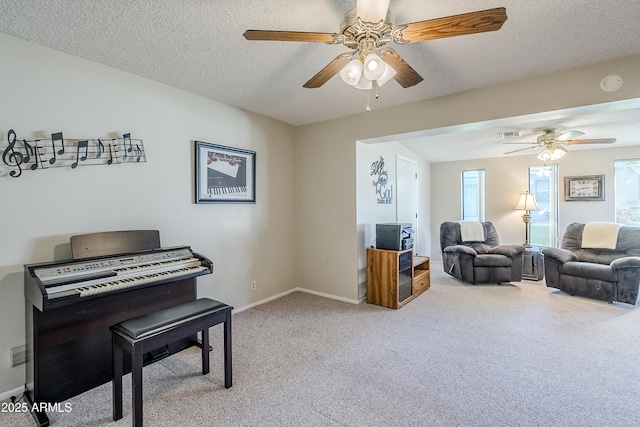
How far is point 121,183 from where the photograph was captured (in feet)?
7.93

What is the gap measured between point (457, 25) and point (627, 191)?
19.5 ft

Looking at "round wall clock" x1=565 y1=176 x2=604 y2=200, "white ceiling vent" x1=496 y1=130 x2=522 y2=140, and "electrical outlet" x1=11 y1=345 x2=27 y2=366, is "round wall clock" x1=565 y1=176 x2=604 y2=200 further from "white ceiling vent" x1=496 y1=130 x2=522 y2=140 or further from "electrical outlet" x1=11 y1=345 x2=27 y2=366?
"electrical outlet" x1=11 y1=345 x2=27 y2=366

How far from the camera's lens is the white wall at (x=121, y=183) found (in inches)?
75.7

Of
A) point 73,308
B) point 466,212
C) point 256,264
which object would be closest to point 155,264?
point 73,308

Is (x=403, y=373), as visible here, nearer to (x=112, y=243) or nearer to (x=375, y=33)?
(x=375, y=33)

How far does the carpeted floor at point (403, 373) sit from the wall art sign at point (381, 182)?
169cm

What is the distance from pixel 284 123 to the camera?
3961 millimetres

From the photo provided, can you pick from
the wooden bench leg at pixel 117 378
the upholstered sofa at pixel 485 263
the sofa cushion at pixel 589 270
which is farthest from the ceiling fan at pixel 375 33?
the sofa cushion at pixel 589 270

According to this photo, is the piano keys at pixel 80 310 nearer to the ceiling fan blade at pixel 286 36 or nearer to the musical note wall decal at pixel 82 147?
the musical note wall decal at pixel 82 147

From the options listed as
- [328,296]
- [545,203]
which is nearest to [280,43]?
[328,296]

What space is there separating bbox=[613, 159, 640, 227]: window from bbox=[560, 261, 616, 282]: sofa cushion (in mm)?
1947

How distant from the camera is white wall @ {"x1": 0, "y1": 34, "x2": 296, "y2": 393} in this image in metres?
1.92

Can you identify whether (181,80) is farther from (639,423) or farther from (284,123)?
(639,423)

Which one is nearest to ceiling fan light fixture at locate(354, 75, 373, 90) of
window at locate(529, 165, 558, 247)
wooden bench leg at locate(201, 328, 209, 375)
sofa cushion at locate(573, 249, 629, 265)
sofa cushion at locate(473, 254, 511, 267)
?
wooden bench leg at locate(201, 328, 209, 375)
